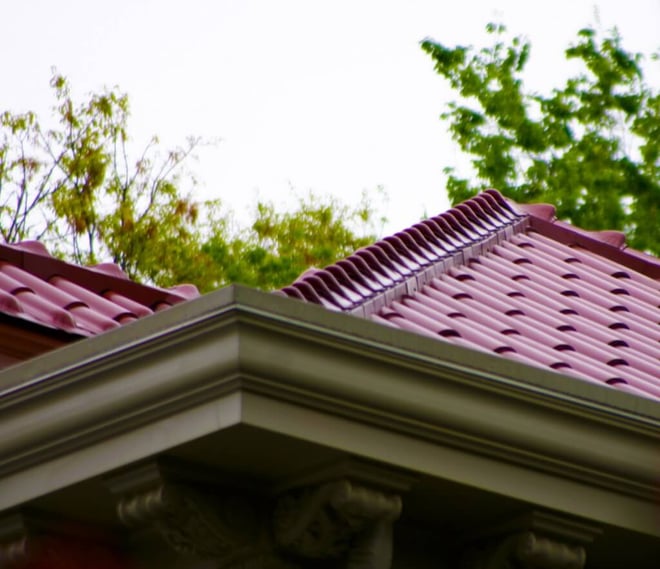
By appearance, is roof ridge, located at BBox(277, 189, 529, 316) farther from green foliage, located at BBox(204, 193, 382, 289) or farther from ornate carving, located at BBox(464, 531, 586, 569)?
green foliage, located at BBox(204, 193, 382, 289)

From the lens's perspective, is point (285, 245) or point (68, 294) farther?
point (285, 245)

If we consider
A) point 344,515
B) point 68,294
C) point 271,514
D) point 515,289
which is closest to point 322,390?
point 344,515

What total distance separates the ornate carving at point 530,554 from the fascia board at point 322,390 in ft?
0.65

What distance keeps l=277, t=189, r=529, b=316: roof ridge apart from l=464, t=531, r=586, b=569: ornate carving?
1873 millimetres

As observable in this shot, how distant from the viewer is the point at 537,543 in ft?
13.0

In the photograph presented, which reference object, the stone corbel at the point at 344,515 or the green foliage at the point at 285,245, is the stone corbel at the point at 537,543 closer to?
the stone corbel at the point at 344,515

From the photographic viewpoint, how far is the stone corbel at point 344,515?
369 centimetres

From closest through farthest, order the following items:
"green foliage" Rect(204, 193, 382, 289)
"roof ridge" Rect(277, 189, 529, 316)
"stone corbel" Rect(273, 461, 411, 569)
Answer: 1. "stone corbel" Rect(273, 461, 411, 569)
2. "roof ridge" Rect(277, 189, 529, 316)
3. "green foliage" Rect(204, 193, 382, 289)

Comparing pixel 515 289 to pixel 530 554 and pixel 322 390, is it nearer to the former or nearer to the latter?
pixel 530 554

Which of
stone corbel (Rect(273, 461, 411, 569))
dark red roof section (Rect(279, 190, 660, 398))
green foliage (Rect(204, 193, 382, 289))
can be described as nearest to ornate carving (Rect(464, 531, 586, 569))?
stone corbel (Rect(273, 461, 411, 569))

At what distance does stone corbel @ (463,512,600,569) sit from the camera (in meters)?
3.96

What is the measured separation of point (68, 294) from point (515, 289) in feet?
6.56

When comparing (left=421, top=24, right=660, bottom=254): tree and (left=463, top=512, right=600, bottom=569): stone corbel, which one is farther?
(left=421, top=24, right=660, bottom=254): tree

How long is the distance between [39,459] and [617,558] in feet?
5.18
